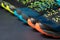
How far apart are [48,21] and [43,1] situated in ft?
0.90

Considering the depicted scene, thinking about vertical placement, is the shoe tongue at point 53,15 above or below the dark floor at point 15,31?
above

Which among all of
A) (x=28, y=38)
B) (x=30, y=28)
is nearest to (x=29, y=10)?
(x=30, y=28)

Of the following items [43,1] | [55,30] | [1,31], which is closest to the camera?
[55,30]

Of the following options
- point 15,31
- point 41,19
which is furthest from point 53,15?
point 15,31

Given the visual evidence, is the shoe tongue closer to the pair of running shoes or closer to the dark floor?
the pair of running shoes

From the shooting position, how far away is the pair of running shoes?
960 millimetres

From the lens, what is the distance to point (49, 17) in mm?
1051

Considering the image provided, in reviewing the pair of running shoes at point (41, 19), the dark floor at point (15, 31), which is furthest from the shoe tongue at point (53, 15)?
the dark floor at point (15, 31)

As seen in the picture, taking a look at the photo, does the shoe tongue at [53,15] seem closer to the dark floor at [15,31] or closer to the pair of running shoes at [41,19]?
the pair of running shoes at [41,19]

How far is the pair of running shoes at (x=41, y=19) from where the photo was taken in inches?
37.8

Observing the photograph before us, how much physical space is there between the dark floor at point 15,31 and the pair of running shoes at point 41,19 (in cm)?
3

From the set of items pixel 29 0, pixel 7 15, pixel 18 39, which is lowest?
pixel 18 39

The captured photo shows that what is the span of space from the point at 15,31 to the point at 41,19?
20 centimetres

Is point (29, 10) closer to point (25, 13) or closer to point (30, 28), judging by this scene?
point (25, 13)
